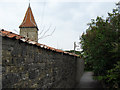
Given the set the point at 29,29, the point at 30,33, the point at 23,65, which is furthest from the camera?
the point at 29,29

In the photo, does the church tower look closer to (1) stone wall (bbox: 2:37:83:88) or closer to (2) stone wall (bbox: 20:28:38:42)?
(2) stone wall (bbox: 20:28:38:42)

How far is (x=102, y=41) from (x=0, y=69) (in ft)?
18.7

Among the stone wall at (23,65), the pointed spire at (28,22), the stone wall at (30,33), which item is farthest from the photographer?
the pointed spire at (28,22)

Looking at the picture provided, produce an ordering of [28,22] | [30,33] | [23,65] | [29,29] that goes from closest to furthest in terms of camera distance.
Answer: [23,65] < [30,33] < [29,29] < [28,22]

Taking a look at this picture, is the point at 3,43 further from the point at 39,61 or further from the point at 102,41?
the point at 102,41

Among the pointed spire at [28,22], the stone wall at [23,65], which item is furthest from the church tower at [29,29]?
the stone wall at [23,65]

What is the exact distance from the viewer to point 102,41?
273 inches

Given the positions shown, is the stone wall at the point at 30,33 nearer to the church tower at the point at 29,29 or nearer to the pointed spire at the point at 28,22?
the church tower at the point at 29,29

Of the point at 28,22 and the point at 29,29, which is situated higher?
the point at 28,22

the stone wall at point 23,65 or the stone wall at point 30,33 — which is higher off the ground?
the stone wall at point 30,33

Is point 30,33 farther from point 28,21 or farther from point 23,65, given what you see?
point 23,65

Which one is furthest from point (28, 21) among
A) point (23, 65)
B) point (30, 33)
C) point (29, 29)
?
point (23, 65)

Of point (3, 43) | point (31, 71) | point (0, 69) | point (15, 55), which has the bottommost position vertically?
point (31, 71)

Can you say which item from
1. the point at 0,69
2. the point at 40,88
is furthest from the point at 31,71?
the point at 0,69
